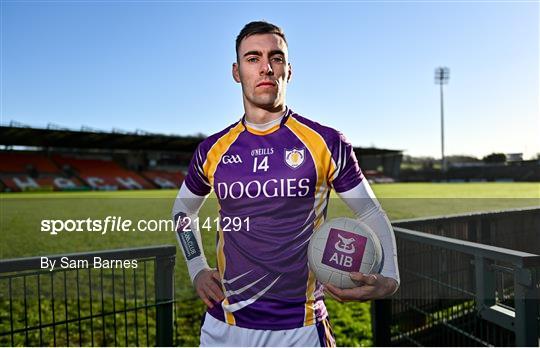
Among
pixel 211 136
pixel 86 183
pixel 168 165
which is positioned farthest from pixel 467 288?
pixel 168 165

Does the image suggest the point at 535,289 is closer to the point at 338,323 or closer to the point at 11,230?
the point at 338,323

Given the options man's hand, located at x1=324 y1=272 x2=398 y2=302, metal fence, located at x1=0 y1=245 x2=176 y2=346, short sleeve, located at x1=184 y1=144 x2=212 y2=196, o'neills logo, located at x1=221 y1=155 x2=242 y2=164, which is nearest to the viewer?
man's hand, located at x1=324 y1=272 x2=398 y2=302

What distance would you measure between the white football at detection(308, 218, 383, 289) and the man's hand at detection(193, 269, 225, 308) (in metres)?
0.57

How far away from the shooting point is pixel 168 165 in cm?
5581

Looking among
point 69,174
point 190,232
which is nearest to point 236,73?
point 190,232

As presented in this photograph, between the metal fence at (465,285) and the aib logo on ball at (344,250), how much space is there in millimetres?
1122

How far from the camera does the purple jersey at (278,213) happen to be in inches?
82.8

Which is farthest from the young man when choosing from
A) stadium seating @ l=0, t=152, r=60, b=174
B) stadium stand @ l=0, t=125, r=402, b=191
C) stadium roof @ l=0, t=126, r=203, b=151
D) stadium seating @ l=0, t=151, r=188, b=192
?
stadium seating @ l=0, t=152, r=60, b=174

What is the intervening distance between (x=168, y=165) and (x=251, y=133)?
55149 millimetres

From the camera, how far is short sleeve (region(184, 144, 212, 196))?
7.89ft

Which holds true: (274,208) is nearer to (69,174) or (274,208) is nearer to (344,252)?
(344,252)

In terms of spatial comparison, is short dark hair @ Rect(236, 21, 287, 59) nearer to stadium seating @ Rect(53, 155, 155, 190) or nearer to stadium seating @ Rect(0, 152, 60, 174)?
stadium seating @ Rect(53, 155, 155, 190)

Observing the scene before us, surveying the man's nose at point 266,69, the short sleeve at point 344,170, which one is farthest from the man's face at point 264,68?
the short sleeve at point 344,170

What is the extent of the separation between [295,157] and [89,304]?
12.8 ft
